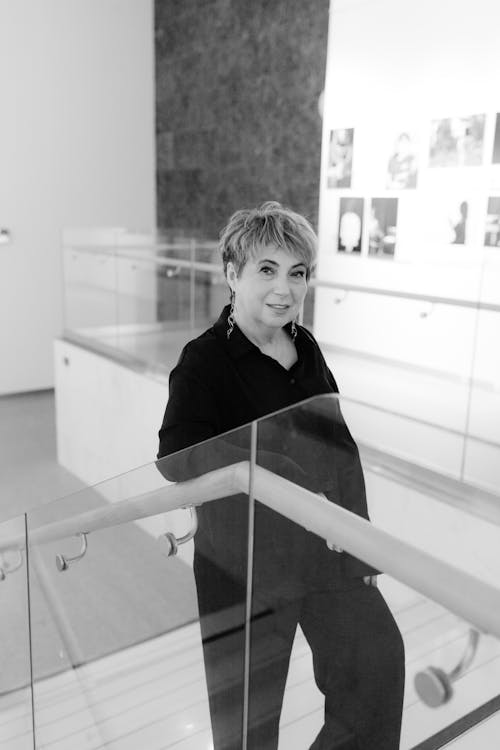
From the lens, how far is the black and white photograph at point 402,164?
448 cm

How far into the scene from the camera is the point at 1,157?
685 cm

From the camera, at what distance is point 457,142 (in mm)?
4188

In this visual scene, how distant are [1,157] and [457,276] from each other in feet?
16.7

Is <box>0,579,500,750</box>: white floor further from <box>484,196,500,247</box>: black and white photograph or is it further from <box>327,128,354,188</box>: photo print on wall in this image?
<box>327,128,354,188</box>: photo print on wall

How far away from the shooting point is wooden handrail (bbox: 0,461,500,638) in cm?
76

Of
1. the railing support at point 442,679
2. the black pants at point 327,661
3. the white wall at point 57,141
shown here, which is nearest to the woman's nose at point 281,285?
the black pants at point 327,661

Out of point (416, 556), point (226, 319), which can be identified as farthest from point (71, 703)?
point (416, 556)

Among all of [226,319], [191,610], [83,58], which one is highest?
[83,58]

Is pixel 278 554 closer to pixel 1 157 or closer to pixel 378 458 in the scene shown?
pixel 378 458

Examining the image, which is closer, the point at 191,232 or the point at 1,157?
the point at 191,232

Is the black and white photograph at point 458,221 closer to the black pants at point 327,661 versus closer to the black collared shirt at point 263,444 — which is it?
the black collared shirt at point 263,444

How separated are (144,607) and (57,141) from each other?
6.17m

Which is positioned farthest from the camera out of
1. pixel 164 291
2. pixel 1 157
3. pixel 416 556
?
pixel 1 157

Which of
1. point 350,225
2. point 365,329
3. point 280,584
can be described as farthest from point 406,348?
point 280,584
